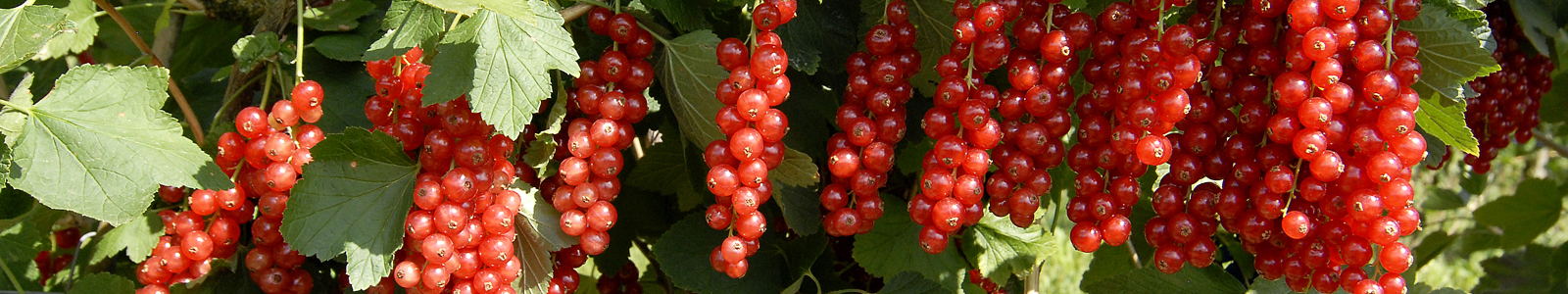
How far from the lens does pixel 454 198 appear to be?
0.63 metres

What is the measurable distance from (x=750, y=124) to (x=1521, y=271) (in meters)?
1.63

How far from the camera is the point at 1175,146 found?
0.65m

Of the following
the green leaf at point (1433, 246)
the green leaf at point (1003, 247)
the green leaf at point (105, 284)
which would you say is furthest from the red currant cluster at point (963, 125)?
the green leaf at point (1433, 246)

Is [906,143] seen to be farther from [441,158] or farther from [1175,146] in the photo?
[441,158]

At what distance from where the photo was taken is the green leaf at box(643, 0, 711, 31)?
0.70 m

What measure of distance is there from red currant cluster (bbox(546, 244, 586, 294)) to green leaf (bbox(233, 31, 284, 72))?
308mm

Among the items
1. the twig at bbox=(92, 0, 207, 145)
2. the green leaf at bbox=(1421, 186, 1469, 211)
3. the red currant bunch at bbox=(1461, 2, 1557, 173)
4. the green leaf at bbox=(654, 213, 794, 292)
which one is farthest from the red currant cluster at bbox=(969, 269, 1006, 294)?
the green leaf at bbox=(1421, 186, 1469, 211)

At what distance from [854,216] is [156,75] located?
0.53 m

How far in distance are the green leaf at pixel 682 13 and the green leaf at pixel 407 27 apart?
0.50 ft

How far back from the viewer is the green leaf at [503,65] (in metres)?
0.58

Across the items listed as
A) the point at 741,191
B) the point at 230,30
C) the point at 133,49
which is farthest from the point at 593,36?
the point at 133,49

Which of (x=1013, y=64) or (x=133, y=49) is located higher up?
(x=1013, y=64)

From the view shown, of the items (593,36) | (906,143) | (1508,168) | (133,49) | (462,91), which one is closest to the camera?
(462,91)

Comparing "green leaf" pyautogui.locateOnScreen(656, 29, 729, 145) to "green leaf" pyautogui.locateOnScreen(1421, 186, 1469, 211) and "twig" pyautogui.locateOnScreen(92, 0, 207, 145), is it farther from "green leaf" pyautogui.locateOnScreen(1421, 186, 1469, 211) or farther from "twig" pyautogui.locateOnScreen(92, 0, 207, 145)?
"green leaf" pyautogui.locateOnScreen(1421, 186, 1469, 211)
